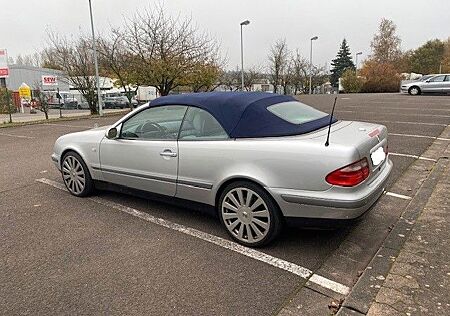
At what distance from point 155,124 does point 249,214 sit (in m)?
1.59

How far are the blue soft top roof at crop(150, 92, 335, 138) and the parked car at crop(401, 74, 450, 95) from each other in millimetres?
24263

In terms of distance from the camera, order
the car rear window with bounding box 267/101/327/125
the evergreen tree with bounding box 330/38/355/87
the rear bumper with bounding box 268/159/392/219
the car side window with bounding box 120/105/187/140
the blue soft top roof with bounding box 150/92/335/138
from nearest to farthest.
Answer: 1. the rear bumper with bounding box 268/159/392/219
2. the blue soft top roof with bounding box 150/92/335/138
3. the car rear window with bounding box 267/101/327/125
4. the car side window with bounding box 120/105/187/140
5. the evergreen tree with bounding box 330/38/355/87

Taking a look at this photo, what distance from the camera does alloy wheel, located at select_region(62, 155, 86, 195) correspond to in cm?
466

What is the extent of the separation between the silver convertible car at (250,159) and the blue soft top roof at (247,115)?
0.03ft

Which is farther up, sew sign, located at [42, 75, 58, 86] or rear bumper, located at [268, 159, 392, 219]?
sew sign, located at [42, 75, 58, 86]

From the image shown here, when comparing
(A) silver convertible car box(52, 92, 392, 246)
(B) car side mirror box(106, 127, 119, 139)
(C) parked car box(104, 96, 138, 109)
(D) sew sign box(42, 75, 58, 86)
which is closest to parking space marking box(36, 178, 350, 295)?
(A) silver convertible car box(52, 92, 392, 246)

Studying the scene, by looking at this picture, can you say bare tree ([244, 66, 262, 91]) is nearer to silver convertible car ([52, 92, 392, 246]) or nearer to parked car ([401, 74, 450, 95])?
parked car ([401, 74, 450, 95])

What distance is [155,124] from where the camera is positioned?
3986 millimetres

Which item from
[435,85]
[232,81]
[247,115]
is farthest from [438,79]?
[247,115]

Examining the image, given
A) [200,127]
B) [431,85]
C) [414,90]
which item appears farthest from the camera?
[414,90]

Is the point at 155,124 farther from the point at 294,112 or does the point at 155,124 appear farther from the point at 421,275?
the point at 421,275

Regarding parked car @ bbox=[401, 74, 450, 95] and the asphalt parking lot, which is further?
parked car @ bbox=[401, 74, 450, 95]

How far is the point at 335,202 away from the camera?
282 centimetres

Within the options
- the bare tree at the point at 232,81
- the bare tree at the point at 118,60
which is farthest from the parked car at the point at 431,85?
the bare tree at the point at 118,60
